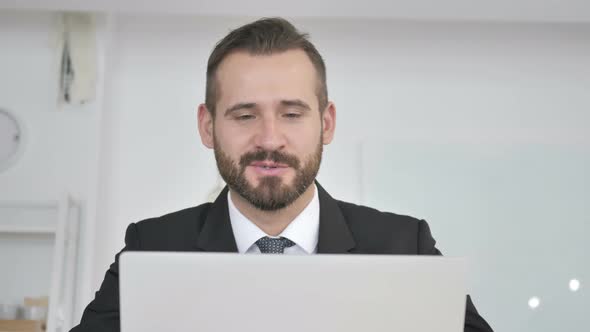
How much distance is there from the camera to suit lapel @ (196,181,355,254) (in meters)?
1.57

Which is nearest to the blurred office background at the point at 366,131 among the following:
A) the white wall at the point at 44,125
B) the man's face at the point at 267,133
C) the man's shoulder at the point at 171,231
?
the white wall at the point at 44,125

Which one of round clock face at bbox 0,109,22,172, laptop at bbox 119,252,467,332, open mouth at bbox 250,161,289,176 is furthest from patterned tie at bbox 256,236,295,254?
round clock face at bbox 0,109,22,172

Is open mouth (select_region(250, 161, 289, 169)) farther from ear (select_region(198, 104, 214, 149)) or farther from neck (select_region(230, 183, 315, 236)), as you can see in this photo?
ear (select_region(198, 104, 214, 149))

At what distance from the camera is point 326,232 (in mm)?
1587

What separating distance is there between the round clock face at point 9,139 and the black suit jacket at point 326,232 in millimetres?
2127

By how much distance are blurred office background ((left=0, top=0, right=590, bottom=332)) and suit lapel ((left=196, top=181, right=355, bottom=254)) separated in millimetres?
1864

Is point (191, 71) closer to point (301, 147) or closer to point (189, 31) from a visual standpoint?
point (189, 31)

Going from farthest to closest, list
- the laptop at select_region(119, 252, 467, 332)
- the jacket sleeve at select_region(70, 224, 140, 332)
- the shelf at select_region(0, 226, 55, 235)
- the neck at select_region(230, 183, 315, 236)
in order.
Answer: the shelf at select_region(0, 226, 55, 235) → the neck at select_region(230, 183, 315, 236) → the jacket sleeve at select_region(70, 224, 140, 332) → the laptop at select_region(119, 252, 467, 332)

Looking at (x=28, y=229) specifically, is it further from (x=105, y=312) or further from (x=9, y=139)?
(x=105, y=312)

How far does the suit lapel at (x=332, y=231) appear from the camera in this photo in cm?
157

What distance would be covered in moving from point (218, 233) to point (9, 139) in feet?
7.75

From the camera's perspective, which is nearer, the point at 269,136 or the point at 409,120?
the point at 269,136

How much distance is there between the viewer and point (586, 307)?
3498 mm

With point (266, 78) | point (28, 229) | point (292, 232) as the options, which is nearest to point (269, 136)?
point (266, 78)
